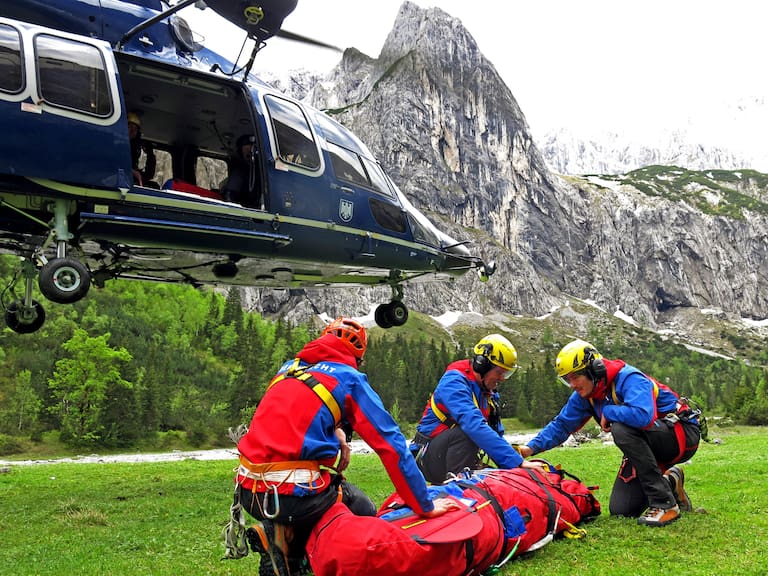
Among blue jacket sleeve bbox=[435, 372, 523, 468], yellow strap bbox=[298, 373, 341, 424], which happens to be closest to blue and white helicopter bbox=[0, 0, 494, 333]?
blue jacket sleeve bbox=[435, 372, 523, 468]

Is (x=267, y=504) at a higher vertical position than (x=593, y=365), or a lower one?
lower

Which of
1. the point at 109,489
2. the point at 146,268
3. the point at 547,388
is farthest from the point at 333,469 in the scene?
the point at 547,388

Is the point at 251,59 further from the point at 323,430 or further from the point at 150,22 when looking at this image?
the point at 323,430

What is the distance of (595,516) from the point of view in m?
6.44

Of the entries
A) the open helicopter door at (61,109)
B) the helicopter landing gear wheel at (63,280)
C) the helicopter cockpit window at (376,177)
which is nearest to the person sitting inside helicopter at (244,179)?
the helicopter cockpit window at (376,177)

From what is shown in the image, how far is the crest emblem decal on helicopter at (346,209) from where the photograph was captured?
11289 mm

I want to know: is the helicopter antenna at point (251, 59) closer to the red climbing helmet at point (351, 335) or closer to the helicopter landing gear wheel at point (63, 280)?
the helicopter landing gear wheel at point (63, 280)

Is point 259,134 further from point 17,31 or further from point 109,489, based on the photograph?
point 109,489

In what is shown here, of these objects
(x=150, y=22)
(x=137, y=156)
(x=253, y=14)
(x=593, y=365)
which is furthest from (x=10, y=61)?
(x=593, y=365)

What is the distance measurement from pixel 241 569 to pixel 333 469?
1891 mm

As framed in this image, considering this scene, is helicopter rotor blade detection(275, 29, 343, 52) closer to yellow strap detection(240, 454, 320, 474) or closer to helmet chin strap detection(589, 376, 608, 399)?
helmet chin strap detection(589, 376, 608, 399)

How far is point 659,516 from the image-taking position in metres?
5.98

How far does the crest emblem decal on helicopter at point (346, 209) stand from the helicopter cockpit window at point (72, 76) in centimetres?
419

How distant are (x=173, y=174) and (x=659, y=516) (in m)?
11.9
